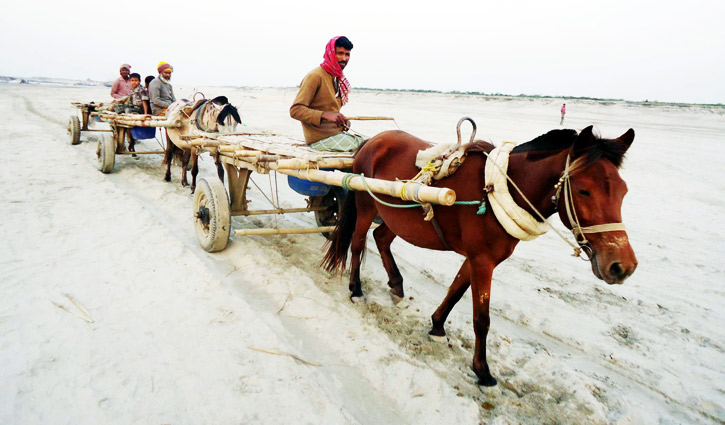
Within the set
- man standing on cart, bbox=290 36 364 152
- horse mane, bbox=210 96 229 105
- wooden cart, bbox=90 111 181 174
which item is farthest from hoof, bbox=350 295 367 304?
wooden cart, bbox=90 111 181 174

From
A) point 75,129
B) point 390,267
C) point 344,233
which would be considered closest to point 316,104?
point 344,233

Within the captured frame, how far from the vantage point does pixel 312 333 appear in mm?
3107

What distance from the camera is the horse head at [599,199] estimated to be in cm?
200

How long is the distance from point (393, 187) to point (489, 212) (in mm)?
660

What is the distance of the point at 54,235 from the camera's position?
4715mm

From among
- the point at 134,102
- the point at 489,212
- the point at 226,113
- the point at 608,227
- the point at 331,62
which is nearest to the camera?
the point at 608,227

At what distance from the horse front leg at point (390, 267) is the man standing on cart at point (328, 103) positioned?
106 cm

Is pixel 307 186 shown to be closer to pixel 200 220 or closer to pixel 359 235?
pixel 359 235

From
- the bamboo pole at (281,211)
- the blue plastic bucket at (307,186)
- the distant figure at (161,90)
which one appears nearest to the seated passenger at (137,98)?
the distant figure at (161,90)

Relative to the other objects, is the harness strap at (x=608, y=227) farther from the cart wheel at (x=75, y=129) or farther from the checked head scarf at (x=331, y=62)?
the cart wheel at (x=75, y=129)

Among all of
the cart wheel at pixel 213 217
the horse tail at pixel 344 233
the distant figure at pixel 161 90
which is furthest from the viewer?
the distant figure at pixel 161 90

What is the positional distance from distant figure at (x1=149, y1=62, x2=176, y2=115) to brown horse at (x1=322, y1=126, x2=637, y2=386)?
6.76 meters

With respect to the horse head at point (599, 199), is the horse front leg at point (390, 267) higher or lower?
lower

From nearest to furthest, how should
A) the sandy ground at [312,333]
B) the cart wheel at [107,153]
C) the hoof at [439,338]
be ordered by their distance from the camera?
the sandy ground at [312,333], the hoof at [439,338], the cart wheel at [107,153]
